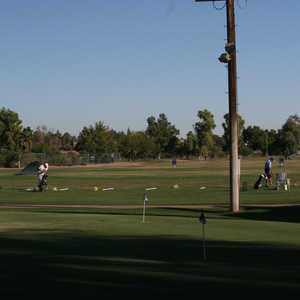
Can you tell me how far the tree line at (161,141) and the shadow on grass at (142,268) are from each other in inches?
3983

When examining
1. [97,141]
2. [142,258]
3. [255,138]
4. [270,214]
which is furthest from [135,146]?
[142,258]

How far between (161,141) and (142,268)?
170m

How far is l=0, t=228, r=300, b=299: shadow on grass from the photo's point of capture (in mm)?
7230

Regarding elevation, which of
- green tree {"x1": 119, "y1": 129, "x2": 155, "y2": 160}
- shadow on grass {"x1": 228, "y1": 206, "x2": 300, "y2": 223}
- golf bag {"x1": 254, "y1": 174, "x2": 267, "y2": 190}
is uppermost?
green tree {"x1": 119, "y1": 129, "x2": 155, "y2": 160}

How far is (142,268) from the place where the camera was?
8.70 metres

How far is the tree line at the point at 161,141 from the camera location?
112 m

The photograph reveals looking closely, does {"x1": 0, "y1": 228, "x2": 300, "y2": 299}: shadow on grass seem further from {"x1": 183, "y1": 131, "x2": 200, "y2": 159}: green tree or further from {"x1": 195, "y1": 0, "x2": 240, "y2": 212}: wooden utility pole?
{"x1": 183, "y1": 131, "x2": 200, "y2": 159}: green tree

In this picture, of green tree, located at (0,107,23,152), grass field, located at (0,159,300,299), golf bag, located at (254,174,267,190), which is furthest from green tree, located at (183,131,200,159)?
grass field, located at (0,159,300,299)

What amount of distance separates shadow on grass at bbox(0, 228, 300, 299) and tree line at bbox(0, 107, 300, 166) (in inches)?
3983

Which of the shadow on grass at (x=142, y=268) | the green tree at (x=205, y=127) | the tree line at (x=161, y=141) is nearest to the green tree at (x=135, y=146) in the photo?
the tree line at (x=161, y=141)

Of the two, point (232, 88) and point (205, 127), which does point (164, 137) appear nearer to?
point (205, 127)

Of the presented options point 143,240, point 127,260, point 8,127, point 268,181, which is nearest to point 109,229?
point 143,240

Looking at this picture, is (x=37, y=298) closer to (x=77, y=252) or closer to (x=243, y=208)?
(x=77, y=252)

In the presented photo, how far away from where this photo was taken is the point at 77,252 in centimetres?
Answer: 1044
